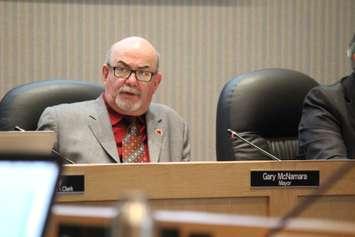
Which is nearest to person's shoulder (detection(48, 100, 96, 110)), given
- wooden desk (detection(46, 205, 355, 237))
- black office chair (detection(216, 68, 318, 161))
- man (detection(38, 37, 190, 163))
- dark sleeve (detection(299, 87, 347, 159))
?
man (detection(38, 37, 190, 163))

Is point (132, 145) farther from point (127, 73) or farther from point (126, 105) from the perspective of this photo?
point (127, 73)

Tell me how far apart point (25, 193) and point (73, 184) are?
33.6 inches

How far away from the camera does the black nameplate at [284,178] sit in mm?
1899

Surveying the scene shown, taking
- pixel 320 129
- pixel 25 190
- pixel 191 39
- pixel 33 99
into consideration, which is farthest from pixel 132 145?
pixel 25 190

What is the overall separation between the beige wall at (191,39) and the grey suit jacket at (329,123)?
44.7 inches

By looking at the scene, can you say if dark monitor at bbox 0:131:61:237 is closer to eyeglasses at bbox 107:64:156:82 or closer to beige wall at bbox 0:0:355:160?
eyeglasses at bbox 107:64:156:82

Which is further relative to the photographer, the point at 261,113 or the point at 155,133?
the point at 261,113

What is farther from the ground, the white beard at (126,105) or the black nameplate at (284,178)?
the white beard at (126,105)

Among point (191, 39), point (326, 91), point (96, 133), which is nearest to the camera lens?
point (96, 133)

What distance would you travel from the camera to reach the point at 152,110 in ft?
9.39

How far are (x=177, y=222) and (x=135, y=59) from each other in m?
2.11

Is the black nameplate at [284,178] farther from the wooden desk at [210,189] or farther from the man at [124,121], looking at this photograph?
the man at [124,121]

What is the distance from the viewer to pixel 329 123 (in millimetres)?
2834

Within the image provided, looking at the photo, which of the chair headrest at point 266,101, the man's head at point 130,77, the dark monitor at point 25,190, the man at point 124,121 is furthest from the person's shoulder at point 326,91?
the dark monitor at point 25,190
